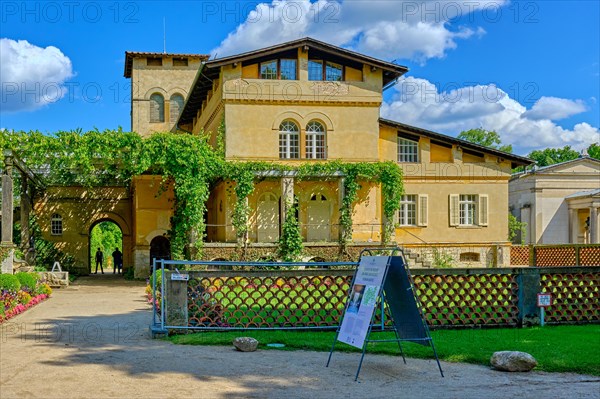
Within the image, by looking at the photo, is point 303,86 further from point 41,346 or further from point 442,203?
point 41,346

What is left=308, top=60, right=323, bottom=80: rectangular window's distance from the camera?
2964 cm

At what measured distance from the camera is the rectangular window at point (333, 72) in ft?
97.8

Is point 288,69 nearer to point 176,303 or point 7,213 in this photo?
point 7,213

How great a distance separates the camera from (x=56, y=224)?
3881cm

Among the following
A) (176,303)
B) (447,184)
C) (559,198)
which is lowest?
(176,303)

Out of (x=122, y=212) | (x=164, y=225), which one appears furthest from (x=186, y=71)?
(x=164, y=225)

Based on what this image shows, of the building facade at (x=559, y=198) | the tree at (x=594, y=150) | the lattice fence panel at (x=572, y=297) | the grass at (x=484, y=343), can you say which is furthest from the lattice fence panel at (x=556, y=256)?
the tree at (x=594, y=150)

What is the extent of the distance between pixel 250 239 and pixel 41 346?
60.1 feet

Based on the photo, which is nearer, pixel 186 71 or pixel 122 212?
pixel 122 212

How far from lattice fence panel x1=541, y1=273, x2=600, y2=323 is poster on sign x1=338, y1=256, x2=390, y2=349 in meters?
5.61

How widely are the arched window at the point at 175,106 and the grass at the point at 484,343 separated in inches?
1361

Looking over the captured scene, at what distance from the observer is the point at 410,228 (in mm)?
32094

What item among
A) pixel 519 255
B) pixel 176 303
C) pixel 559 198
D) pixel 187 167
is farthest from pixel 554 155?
pixel 176 303

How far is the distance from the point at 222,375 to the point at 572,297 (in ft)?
26.7
